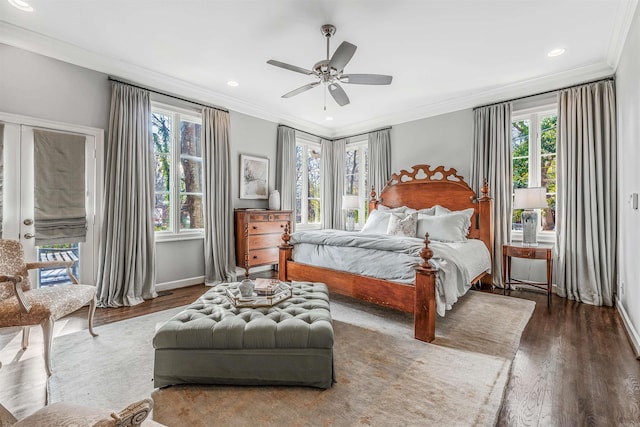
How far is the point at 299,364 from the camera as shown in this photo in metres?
1.82

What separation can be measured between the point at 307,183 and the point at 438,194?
104 inches

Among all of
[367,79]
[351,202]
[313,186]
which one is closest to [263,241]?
[351,202]

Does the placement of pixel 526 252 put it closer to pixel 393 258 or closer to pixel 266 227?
pixel 393 258

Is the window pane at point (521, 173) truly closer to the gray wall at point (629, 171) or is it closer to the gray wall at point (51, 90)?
the gray wall at point (629, 171)

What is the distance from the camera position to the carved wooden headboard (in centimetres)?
425

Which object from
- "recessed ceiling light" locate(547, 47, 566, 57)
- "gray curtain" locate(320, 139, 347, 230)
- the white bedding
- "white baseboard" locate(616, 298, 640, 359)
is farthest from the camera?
"gray curtain" locate(320, 139, 347, 230)

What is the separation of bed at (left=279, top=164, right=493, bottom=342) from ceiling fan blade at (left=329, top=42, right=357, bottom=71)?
175 cm

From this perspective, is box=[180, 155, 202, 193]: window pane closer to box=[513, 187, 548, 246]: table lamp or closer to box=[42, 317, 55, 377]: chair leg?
box=[42, 317, 55, 377]: chair leg

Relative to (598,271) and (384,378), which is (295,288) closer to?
(384,378)

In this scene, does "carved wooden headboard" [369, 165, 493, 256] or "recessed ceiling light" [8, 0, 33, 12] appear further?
"carved wooden headboard" [369, 165, 493, 256]

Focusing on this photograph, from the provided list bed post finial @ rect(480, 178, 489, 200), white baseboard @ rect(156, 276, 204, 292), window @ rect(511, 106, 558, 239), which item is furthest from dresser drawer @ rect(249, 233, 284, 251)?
window @ rect(511, 106, 558, 239)

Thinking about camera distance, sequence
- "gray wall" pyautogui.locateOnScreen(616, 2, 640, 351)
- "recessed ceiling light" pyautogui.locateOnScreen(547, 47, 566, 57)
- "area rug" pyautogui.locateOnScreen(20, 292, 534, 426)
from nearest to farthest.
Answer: "area rug" pyautogui.locateOnScreen(20, 292, 534, 426), "gray wall" pyautogui.locateOnScreen(616, 2, 640, 351), "recessed ceiling light" pyautogui.locateOnScreen(547, 47, 566, 57)

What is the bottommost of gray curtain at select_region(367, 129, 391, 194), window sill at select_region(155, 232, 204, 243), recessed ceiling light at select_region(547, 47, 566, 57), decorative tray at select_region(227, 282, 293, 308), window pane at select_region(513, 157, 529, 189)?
decorative tray at select_region(227, 282, 293, 308)

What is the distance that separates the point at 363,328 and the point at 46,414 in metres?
2.30
